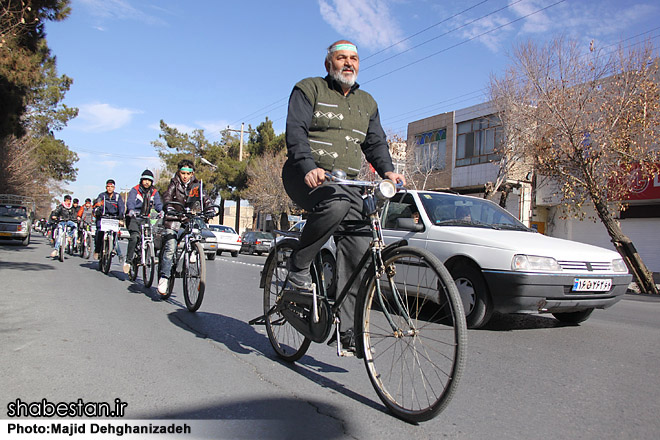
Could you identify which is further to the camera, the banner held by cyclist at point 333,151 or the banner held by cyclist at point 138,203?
the banner held by cyclist at point 138,203

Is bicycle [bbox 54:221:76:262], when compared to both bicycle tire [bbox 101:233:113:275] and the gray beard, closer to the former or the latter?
bicycle tire [bbox 101:233:113:275]

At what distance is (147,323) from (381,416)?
11.0 ft

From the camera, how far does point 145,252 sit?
819 centimetres

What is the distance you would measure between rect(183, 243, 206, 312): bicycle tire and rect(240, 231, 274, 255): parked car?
2263cm

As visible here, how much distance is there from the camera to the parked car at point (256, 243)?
29500 mm

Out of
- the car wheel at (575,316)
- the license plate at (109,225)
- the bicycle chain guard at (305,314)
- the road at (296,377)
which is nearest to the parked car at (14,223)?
the license plate at (109,225)

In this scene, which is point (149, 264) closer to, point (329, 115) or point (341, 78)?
point (329, 115)

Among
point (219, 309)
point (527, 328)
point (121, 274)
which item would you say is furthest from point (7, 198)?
point (527, 328)

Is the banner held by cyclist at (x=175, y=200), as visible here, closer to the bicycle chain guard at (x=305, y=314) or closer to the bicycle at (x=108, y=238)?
the bicycle chain guard at (x=305, y=314)

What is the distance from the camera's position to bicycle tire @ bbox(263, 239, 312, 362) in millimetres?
3873

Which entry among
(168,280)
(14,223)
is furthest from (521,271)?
(14,223)

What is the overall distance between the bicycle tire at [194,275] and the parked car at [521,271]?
2384 mm

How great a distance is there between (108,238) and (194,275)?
17.7 ft

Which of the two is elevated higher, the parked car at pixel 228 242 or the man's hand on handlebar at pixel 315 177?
the man's hand on handlebar at pixel 315 177
